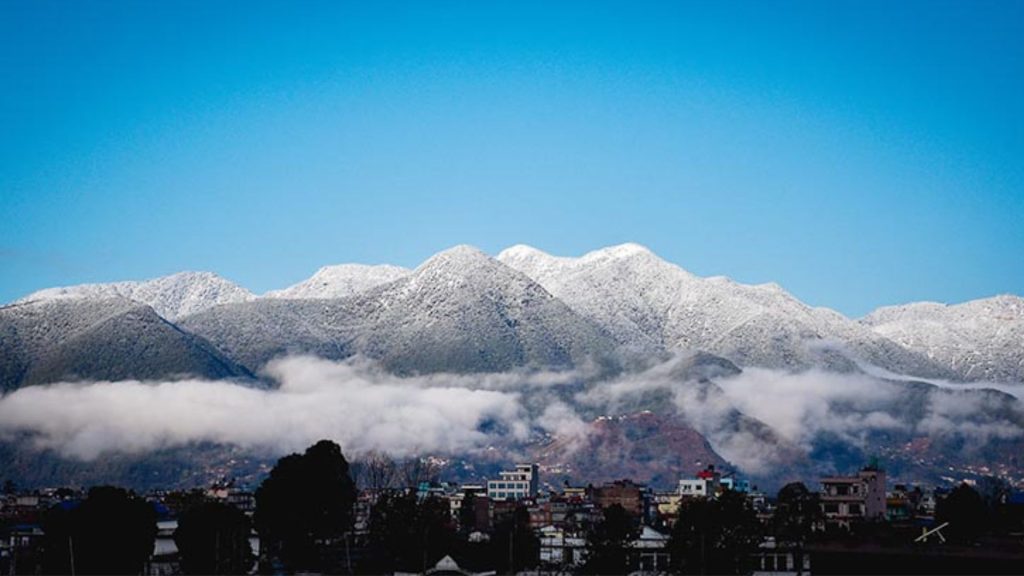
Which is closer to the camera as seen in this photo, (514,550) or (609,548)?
(609,548)

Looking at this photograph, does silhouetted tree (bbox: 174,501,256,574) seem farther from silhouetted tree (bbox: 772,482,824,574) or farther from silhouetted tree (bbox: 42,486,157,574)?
silhouetted tree (bbox: 772,482,824,574)

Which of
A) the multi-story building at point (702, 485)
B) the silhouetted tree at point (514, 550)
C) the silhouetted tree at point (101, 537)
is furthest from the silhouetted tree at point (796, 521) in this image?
the multi-story building at point (702, 485)

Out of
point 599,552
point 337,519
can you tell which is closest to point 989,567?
point 599,552

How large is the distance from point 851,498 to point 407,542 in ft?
164

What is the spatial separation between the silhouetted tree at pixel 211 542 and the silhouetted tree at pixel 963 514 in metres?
43.2

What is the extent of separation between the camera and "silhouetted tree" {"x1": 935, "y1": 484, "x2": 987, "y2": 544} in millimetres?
91750

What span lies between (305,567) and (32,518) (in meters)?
54.7

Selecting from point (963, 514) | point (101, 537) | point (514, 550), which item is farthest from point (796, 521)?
point (101, 537)

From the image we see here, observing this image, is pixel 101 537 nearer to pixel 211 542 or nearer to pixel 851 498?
pixel 211 542

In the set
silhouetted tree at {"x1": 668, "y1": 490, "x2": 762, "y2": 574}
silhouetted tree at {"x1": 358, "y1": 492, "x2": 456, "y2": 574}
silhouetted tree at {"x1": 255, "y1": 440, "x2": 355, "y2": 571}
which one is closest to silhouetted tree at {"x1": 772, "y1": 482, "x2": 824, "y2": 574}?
silhouetted tree at {"x1": 668, "y1": 490, "x2": 762, "y2": 574}

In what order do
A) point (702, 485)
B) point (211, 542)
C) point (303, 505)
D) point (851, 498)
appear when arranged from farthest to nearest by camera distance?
point (702, 485) < point (851, 498) < point (303, 505) < point (211, 542)

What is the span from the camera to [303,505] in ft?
286

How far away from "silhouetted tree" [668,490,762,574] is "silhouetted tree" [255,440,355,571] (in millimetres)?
21186

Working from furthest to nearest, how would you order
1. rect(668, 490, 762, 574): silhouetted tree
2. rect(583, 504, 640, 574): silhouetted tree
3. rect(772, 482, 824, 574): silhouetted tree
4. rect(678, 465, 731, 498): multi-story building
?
rect(678, 465, 731, 498): multi-story building, rect(772, 482, 824, 574): silhouetted tree, rect(583, 504, 640, 574): silhouetted tree, rect(668, 490, 762, 574): silhouetted tree
